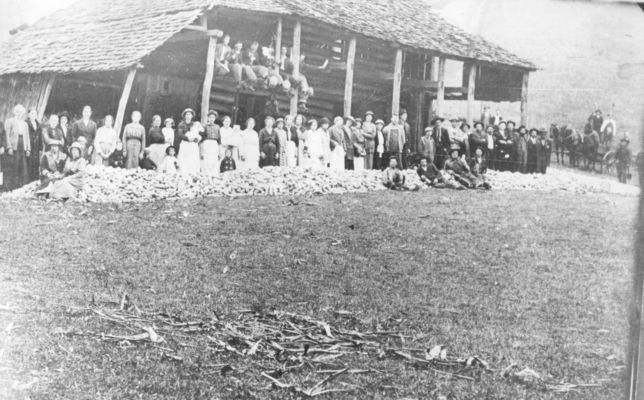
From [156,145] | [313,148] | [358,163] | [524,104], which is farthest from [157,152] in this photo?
[524,104]

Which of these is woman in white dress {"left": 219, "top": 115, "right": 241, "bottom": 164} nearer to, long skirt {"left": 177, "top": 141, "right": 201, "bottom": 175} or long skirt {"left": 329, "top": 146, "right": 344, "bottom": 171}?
long skirt {"left": 177, "top": 141, "right": 201, "bottom": 175}

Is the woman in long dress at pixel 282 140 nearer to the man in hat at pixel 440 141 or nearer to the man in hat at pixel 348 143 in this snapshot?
the man in hat at pixel 348 143

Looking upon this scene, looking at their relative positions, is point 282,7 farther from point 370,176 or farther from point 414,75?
point 414,75

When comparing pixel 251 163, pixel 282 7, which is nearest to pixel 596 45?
pixel 251 163

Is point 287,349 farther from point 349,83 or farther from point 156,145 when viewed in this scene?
point 349,83

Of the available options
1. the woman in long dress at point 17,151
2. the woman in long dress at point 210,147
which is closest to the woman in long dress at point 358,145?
the woman in long dress at point 210,147

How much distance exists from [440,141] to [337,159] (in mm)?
2220

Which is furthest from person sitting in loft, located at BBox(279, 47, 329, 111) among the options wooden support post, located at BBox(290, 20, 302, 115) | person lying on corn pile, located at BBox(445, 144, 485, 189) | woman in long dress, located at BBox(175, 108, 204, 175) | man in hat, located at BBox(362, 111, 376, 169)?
person lying on corn pile, located at BBox(445, 144, 485, 189)

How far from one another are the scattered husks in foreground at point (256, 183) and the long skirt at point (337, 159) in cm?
28

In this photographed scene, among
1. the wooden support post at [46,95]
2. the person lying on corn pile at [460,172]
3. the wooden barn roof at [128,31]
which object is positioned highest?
the wooden barn roof at [128,31]

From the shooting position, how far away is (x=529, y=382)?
12.6 feet

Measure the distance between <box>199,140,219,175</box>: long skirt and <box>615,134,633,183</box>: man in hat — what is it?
4.96 meters

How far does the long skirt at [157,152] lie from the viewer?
814 centimetres

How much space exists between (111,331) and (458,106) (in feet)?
41.6
